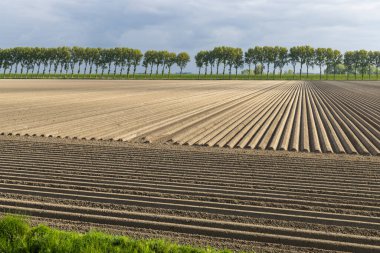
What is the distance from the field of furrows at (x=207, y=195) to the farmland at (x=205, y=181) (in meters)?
0.02

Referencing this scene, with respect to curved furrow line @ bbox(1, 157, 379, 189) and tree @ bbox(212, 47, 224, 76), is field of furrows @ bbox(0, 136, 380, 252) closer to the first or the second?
curved furrow line @ bbox(1, 157, 379, 189)

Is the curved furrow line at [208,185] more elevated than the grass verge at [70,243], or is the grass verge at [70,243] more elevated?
the curved furrow line at [208,185]

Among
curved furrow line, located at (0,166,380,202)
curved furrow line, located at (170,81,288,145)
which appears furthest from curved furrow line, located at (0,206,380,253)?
curved furrow line, located at (170,81,288,145)

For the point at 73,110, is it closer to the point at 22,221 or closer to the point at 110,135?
the point at 110,135

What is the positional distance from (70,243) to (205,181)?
4.09m

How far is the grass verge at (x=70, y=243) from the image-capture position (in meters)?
5.50

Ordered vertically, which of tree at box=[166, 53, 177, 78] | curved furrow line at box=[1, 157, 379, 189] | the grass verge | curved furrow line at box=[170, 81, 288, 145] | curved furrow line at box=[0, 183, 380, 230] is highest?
tree at box=[166, 53, 177, 78]

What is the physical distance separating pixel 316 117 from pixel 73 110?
13.9 metres

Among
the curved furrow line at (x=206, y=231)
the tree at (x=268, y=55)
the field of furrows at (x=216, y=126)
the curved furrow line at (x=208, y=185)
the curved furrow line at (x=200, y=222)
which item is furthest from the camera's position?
the tree at (x=268, y=55)

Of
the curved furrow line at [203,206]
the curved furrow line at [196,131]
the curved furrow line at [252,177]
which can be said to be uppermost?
the curved furrow line at [196,131]

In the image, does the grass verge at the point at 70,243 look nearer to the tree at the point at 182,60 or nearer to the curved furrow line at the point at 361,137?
the curved furrow line at the point at 361,137

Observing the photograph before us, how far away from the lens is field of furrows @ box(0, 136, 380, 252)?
6.29 meters

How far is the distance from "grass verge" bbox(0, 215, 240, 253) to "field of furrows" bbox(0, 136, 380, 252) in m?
0.49

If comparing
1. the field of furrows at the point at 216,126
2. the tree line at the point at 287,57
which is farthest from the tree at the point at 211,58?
the field of furrows at the point at 216,126
